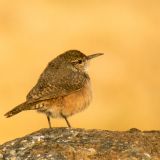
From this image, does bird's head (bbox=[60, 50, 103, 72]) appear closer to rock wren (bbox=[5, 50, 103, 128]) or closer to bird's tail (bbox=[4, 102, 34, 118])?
rock wren (bbox=[5, 50, 103, 128])

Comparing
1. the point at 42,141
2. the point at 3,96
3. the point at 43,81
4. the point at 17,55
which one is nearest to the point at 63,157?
the point at 42,141

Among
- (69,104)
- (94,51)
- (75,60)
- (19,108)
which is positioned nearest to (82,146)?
→ (19,108)

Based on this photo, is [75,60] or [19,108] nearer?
[19,108]

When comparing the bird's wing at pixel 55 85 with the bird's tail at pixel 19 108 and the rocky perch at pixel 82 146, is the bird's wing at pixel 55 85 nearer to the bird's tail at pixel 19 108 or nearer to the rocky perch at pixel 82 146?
the bird's tail at pixel 19 108

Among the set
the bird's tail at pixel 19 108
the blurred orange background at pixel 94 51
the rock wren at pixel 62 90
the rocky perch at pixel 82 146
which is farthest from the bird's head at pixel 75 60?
the blurred orange background at pixel 94 51

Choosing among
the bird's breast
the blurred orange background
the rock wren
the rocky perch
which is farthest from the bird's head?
the blurred orange background

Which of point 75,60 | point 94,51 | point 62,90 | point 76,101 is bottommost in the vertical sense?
point 94,51

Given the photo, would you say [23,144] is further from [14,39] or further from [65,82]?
[14,39]

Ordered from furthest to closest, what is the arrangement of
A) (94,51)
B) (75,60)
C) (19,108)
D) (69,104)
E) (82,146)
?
(94,51)
(75,60)
(69,104)
(19,108)
(82,146)

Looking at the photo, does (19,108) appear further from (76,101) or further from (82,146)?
(82,146)
